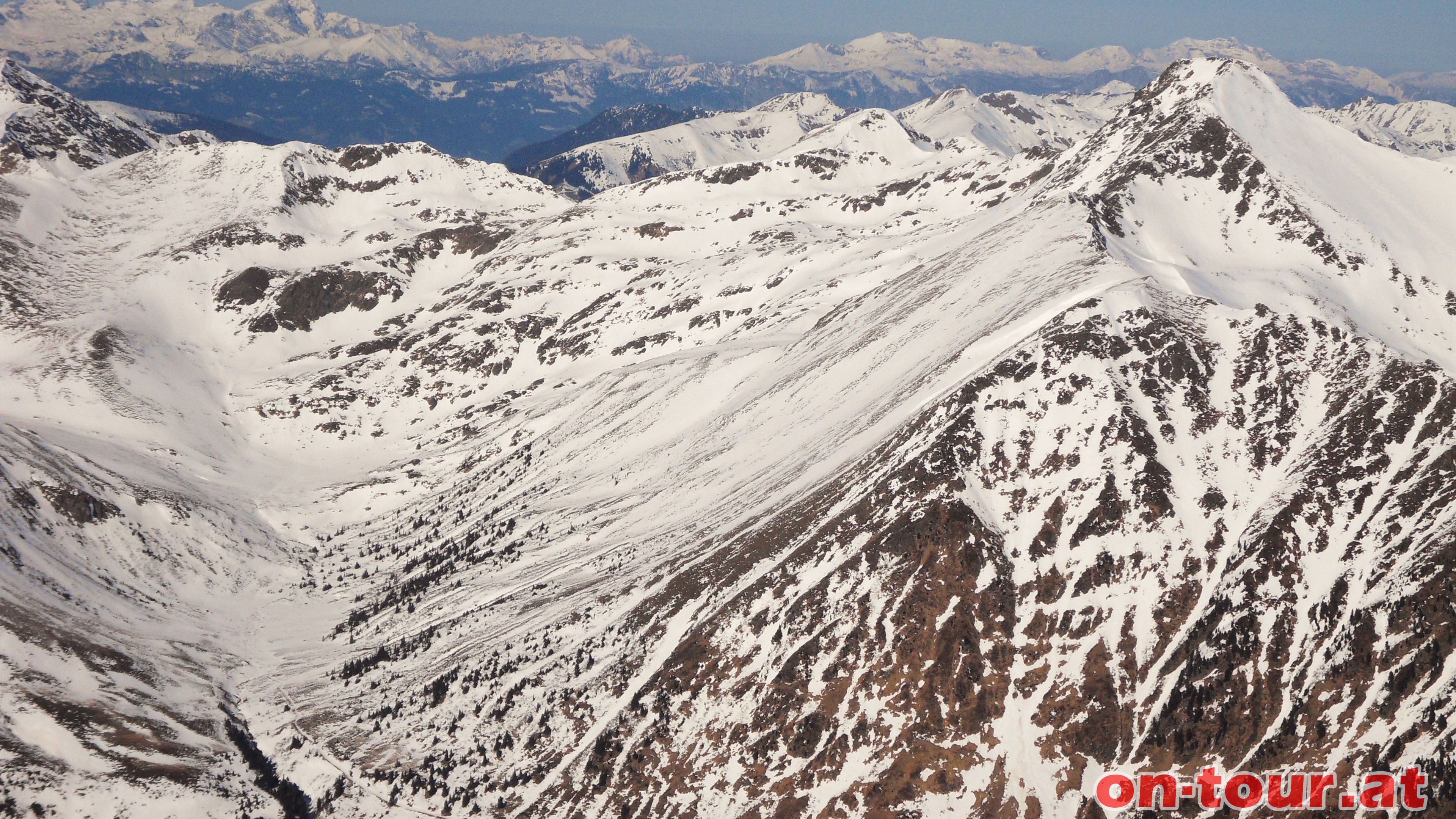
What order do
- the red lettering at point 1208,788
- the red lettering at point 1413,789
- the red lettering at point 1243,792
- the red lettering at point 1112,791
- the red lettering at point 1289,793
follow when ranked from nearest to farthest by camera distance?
the red lettering at point 1413,789, the red lettering at point 1289,793, the red lettering at point 1243,792, the red lettering at point 1208,788, the red lettering at point 1112,791

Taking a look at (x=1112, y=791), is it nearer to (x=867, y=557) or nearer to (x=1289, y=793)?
(x=1289, y=793)

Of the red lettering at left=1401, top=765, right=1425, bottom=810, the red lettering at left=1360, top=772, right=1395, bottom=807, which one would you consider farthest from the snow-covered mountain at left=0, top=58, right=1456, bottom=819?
the red lettering at left=1360, top=772, right=1395, bottom=807

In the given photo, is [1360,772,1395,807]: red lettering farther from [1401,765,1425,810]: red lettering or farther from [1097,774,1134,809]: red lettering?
[1097,774,1134,809]: red lettering

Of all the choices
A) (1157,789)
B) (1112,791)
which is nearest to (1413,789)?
(1157,789)

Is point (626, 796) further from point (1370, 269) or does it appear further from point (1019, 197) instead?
point (1019, 197)

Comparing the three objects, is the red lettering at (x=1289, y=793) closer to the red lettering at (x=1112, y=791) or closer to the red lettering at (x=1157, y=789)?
the red lettering at (x=1157, y=789)

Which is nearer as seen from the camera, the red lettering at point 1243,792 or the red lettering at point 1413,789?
the red lettering at point 1413,789

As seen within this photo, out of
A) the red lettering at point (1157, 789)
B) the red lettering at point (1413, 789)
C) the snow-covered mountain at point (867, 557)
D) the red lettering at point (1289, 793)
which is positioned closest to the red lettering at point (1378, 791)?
the red lettering at point (1413, 789)
